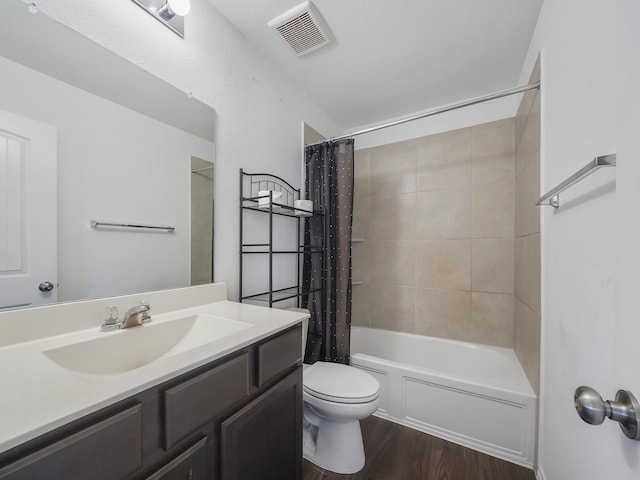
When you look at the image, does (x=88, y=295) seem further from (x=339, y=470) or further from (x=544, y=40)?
(x=544, y=40)

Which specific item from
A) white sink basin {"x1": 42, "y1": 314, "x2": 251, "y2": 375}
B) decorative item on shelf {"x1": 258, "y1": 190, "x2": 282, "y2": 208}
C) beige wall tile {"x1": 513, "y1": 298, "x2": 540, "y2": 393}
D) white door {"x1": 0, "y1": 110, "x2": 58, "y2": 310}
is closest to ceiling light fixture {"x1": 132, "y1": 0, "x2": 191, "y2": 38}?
white door {"x1": 0, "y1": 110, "x2": 58, "y2": 310}

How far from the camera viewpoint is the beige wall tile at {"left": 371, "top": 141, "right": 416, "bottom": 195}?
243 centimetres

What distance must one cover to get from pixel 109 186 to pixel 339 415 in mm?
1443

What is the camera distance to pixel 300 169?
2096mm

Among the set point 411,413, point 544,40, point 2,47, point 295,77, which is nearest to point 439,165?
point 544,40

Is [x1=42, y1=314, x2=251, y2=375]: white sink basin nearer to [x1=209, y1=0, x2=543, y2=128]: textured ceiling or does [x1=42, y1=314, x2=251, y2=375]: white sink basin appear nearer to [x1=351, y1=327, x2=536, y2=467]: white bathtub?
[x1=351, y1=327, x2=536, y2=467]: white bathtub

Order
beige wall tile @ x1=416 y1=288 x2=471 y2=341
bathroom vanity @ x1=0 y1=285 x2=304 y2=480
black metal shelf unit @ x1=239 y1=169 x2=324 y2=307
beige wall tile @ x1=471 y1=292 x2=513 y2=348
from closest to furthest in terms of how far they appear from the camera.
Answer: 1. bathroom vanity @ x1=0 y1=285 x2=304 y2=480
2. black metal shelf unit @ x1=239 y1=169 x2=324 y2=307
3. beige wall tile @ x1=471 y1=292 x2=513 y2=348
4. beige wall tile @ x1=416 y1=288 x2=471 y2=341

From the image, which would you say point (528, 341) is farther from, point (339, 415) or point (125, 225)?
point (125, 225)

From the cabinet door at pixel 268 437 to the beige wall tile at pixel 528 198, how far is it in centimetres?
150

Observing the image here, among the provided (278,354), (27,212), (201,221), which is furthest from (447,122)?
(27,212)

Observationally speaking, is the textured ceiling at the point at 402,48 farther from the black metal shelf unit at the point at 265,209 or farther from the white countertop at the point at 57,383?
the white countertop at the point at 57,383

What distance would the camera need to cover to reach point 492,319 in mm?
2080

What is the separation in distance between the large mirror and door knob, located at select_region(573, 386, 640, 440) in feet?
4.33

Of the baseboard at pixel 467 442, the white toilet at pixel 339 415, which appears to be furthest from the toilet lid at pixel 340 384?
the baseboard at pixel 467 442
